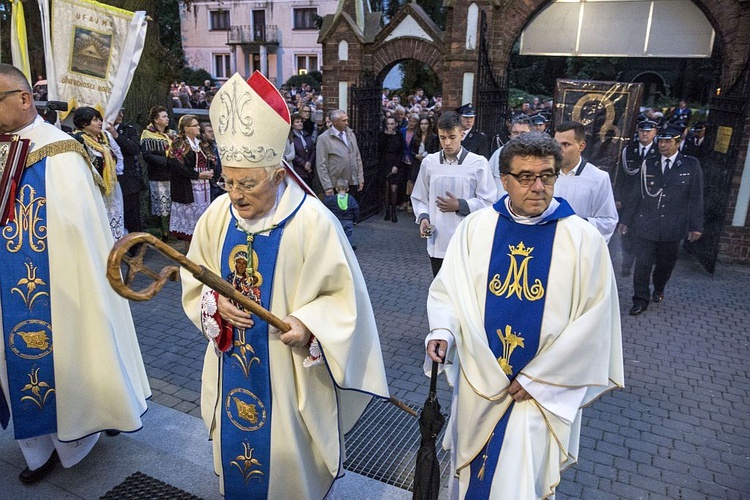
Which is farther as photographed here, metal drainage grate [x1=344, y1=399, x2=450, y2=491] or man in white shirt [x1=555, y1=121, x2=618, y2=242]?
man in white shirt [x1=555, y1=121, x2=618, y2=242]

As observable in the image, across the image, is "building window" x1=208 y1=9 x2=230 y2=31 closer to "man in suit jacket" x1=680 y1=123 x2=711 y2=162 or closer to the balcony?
the balcony

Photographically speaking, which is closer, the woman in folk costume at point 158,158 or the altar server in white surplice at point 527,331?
the altar server in white surplice at point 527,331

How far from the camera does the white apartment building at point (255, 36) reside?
130ft

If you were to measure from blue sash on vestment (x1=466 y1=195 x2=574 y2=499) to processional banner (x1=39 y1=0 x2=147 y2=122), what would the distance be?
13.5 ft

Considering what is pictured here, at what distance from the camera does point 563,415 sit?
2646 millimetres

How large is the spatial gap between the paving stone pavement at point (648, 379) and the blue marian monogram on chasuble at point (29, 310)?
1186mm

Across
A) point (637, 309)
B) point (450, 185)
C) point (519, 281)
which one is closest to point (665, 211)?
point (637, 309)

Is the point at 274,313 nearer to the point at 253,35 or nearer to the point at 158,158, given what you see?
the point at 158,158

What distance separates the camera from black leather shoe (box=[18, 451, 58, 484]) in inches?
138

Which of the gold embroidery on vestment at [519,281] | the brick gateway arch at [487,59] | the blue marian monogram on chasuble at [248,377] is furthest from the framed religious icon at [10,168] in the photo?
the brick gateway arch at [487,59]

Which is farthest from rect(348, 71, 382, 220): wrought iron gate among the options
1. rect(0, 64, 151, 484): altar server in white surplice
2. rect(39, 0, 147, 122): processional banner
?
rect(0, 64, 151, 484): altar server in white surplice

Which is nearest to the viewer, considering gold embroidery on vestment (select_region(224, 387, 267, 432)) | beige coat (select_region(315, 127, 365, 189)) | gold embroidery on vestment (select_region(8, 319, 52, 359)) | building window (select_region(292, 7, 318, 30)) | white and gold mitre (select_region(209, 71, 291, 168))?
white and gold mitre (select_region(209, 71, 291, 168))

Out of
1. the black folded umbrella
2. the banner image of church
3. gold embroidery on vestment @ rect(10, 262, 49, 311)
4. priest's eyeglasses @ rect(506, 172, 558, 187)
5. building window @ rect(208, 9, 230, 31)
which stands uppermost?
building window @ rect(208, 9, 230, 31)

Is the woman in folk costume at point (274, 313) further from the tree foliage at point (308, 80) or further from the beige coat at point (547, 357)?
the tree foliage at point (308, 80)
